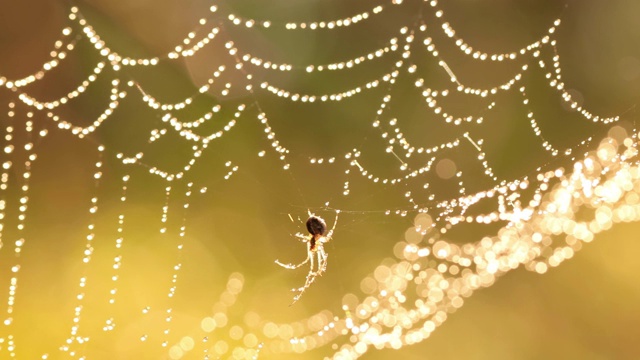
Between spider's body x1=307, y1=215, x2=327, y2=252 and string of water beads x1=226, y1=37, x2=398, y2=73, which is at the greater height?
string of water beads x1=226, y1=37, x2=398, y2=73

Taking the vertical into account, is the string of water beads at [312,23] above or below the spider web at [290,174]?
above

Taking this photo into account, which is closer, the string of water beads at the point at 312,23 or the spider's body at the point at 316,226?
the string of water beads at the point at 312,23

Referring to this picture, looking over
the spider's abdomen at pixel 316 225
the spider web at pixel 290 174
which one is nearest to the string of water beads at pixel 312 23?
the spider web at pixel 290 174

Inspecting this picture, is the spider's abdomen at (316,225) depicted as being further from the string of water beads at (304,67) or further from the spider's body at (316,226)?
the string of water beads at (304,67)

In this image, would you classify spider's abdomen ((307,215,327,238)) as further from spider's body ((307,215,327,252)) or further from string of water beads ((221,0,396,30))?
string of water beads ((221,0,396,30))

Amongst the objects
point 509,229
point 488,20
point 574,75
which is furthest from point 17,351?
point 574,75

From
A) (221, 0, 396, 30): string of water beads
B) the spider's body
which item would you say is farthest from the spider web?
the spider's body

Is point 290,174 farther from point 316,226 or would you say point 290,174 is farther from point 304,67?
point 316,226

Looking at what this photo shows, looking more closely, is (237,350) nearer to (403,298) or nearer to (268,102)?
(403,298)

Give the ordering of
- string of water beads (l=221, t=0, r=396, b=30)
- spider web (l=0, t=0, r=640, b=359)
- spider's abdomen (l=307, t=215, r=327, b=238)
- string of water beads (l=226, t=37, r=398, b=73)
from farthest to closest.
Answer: spider web (l=0, t=0, r=640, b=359) < spider's abdomen (l=307, t=215, r=327, b=238) < string of water beads (l=226, t=37, r=398, b=73) < string of water beads (l=221, t=0, r=396, b=30)

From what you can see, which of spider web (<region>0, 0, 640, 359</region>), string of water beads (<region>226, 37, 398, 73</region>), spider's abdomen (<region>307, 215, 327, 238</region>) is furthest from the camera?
spider web (<region>0, 0, 640, 359</region>)
